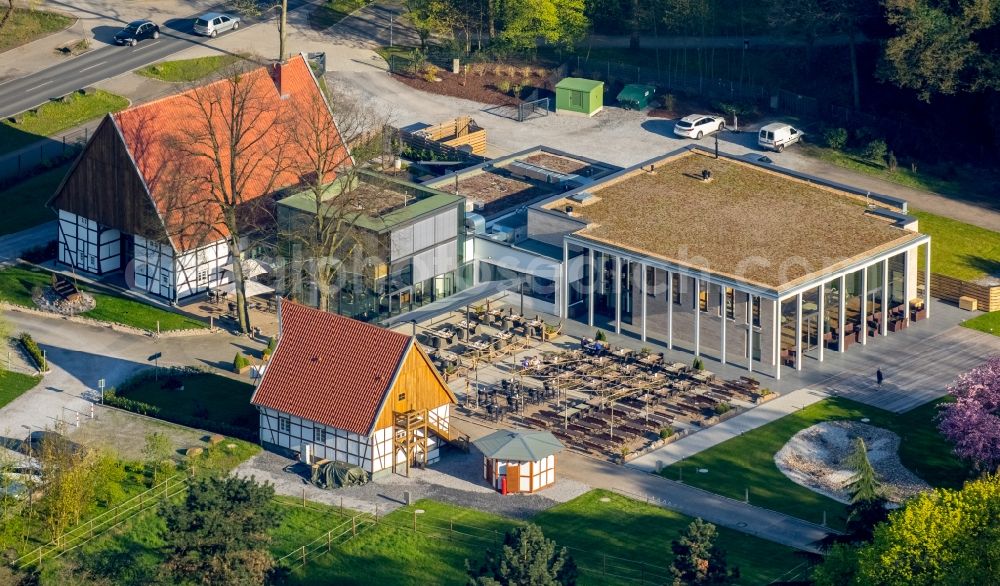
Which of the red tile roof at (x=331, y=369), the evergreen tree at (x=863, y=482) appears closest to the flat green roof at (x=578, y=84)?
the red tile roof at (x=331, y=369)

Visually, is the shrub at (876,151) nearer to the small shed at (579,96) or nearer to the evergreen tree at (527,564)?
the small shed at (579,96)

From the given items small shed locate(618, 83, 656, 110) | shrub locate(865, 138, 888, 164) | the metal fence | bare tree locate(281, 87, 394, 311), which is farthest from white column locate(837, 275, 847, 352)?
the metal fence

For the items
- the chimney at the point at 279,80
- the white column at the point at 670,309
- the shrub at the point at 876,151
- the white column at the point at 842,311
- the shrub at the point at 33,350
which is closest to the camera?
the shrub at the point at 33,350

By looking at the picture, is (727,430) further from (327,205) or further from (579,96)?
(579,96)

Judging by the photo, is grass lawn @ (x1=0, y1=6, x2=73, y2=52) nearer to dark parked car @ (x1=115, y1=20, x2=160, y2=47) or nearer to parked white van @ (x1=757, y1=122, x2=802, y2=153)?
dark parked car @ (x1=115, y1=20, x2=160, y2=47)

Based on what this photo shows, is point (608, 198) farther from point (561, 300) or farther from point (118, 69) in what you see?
point (118, 69)

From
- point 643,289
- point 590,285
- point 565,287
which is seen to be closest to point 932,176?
point 643,289
